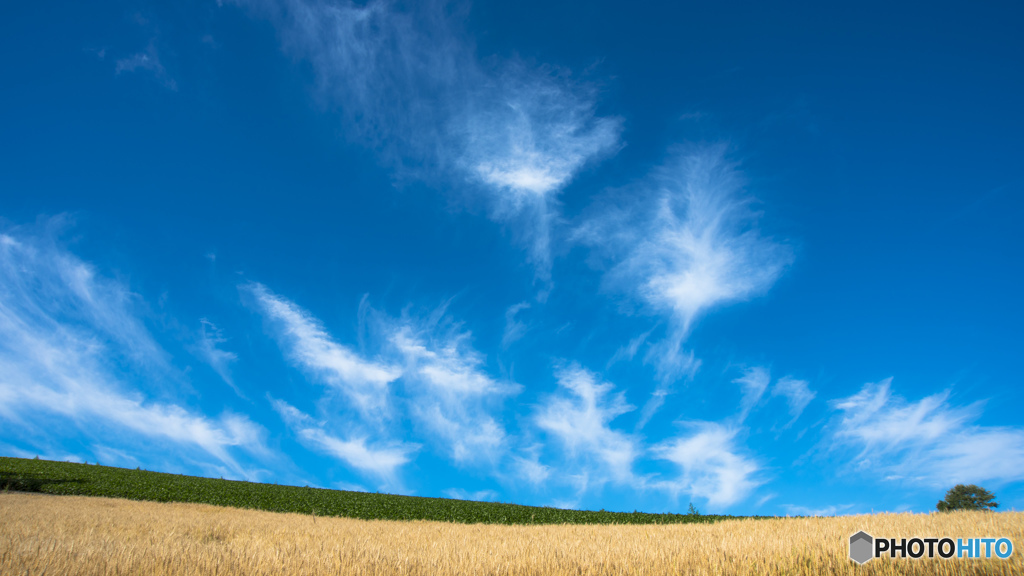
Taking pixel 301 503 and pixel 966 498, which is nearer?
pixel 966 498

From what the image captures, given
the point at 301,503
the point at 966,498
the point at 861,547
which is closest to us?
the point at 861,547

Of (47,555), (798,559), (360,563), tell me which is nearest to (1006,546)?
(798,559)

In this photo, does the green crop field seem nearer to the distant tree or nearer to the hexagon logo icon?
the distant tree

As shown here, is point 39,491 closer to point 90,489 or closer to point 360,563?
point 90,489

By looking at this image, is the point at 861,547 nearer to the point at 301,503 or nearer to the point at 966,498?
the point at 966,498

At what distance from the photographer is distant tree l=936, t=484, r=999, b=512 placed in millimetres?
26453

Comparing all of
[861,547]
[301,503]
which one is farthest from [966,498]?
[301,503]

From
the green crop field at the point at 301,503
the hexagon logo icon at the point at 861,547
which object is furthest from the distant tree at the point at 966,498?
the hexagon logo icon at the point at 861,547

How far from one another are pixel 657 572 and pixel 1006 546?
201 inches

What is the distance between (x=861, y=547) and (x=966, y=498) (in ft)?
99.8

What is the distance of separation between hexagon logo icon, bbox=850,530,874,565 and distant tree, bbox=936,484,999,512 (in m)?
27.2

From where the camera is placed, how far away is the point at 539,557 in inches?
275

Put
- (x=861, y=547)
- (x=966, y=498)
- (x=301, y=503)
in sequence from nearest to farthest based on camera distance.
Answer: (x=861, y=547), (x=966, y=498), (x=301, y=503)

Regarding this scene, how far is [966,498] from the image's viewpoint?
2744 centimetres
